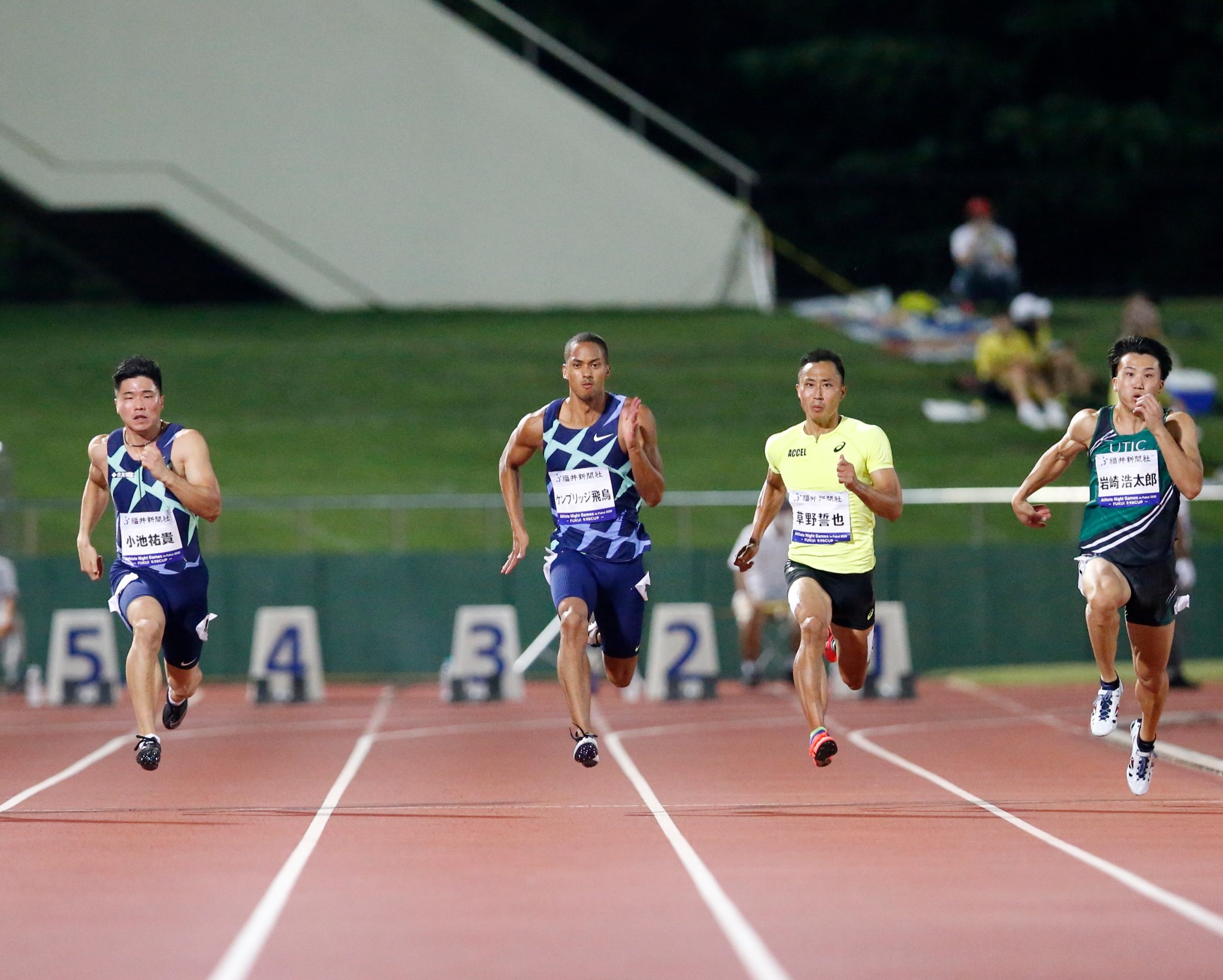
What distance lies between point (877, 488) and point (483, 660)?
10.2 m

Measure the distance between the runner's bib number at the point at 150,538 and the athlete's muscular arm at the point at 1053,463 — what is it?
430 cm

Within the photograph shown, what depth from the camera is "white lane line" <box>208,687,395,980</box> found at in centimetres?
652

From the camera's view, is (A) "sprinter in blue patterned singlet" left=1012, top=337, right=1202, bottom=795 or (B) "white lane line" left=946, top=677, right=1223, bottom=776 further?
(B) "white lane line" left=946, top=677, right=1223, bottom=776

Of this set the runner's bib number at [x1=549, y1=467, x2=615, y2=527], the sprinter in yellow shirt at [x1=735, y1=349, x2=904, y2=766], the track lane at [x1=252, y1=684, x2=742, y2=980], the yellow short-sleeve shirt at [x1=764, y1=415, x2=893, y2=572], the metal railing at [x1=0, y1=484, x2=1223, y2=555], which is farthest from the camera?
the metal railing at [x1=0, y1=484, x2=1223, y2=555]

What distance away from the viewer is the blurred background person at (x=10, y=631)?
2186cm

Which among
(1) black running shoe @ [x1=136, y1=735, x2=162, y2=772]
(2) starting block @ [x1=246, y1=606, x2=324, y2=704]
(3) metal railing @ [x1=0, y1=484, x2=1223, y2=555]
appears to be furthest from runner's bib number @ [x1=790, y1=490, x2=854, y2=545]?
(3) metal railing @ [x1=0, y1=484, x2=1223, y2=555]

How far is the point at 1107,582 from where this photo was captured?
10.8 m

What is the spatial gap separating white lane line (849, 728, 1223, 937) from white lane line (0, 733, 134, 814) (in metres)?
4.83

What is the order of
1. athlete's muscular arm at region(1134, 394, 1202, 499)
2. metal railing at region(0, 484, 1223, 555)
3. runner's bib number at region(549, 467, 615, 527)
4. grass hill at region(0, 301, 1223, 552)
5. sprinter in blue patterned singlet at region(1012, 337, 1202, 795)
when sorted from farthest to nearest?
grass hill at region(0, 301, 1223, 552), metal railing at region(0, 484, 1223, 555), runner's bib number at region(549, 467, 615, 527), sprinter in blue patterned singlet at region(1012, 337, 1202, 795), athlete's muscular arm at region(1134, 394, 1202, 499)

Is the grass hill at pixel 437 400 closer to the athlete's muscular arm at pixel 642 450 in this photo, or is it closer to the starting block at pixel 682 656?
the starting block at pixel 682 656

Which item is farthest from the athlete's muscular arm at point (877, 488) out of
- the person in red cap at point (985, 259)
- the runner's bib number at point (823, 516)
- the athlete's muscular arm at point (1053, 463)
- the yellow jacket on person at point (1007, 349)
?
the person in red cap at point (985, 259)

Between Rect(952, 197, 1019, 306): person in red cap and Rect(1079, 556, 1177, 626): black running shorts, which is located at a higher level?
Rect(952, 197, 1019, 306): person in red cap

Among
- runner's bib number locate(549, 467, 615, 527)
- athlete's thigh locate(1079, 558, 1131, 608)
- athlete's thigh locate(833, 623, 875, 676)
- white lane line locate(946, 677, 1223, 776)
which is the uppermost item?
runner's bib number locate(549, 467, 615, 527)

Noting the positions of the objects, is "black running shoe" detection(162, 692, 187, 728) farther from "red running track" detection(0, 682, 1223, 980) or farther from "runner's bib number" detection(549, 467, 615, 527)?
"runner's bib number" detection(549, 467, 615, 527)
